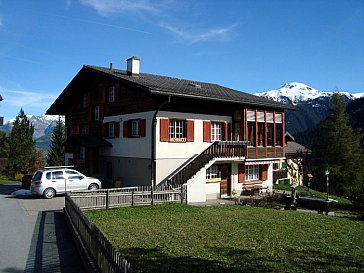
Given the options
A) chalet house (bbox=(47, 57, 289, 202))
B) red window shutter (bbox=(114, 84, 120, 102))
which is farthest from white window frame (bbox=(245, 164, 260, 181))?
red window shutter (bbox=(114, 84, 120, 102))

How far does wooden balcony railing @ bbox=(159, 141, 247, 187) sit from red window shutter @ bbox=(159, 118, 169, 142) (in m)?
2.00

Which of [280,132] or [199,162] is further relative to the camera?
[280,132]

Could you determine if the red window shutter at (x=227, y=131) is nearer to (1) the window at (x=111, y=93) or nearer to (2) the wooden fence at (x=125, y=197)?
(2) the wooden fence at (x=125, y=197)

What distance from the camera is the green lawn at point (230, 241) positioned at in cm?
751

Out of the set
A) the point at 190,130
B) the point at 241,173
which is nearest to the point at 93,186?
the point at 190,130

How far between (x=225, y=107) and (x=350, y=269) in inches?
653

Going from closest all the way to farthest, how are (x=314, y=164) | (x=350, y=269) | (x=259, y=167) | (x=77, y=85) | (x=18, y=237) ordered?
(x=350, y=269) < (x=18, y=237) < (x=259, y=167) < (x=77, y=85) < (x=314, y=164)

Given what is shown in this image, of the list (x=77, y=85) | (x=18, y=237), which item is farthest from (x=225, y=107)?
(x=18, y=237)

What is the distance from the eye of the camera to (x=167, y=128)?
20.1 metres

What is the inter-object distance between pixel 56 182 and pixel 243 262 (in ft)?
46.9

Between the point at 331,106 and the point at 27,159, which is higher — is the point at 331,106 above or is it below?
above

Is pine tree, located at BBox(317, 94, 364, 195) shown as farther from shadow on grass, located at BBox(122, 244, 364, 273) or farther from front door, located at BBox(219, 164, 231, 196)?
shadow on grass, located at BBox(122, 244, 364, 273)

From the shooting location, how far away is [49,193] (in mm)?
19031

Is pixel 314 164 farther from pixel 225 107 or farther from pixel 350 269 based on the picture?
pixel 350 269
